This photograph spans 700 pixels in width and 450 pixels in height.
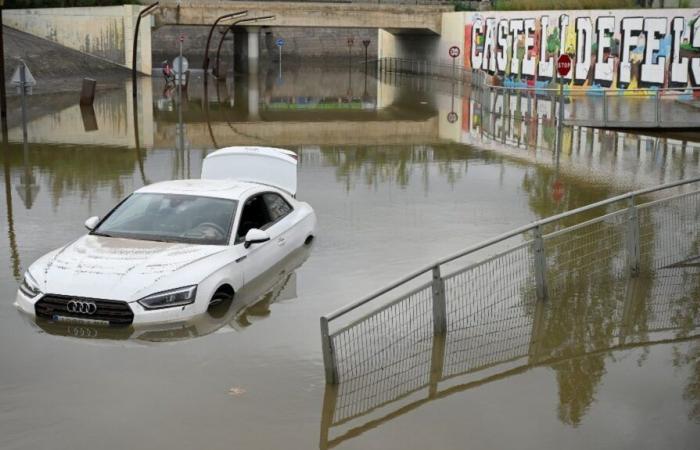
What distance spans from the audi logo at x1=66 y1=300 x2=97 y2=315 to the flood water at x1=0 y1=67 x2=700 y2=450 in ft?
0.65

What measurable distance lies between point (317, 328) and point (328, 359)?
1813 mm

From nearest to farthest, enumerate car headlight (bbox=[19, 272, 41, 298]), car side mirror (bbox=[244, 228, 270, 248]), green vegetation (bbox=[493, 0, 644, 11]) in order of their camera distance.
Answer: car headlight (bbox=[19, 272, 41, 298]) < car side mirror (bbox=[244, 228, 270, 248]) < green vegetation (bbox=[493, 0, 644, 11])

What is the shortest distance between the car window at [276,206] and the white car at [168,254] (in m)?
0.01

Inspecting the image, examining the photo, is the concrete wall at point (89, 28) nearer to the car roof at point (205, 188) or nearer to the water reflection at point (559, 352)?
the car roof at point (205, 188)

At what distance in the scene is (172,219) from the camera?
12.1 meters

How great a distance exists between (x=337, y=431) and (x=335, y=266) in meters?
5.24

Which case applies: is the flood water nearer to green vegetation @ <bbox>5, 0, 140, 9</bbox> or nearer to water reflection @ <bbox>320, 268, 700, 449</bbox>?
water reflection @ <bbox>320, 268, 700, 449</bbox>

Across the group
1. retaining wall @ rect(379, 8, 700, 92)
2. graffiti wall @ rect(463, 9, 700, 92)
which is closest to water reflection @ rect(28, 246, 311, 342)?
retaining wall @ rect(379, 8, 700, 92)

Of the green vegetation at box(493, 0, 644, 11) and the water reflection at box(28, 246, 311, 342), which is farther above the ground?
the green vegetation at box(493, 0, 644, 11)

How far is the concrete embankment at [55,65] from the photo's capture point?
148 feet

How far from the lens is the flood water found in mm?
8148

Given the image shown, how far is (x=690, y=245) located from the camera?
41.9ft

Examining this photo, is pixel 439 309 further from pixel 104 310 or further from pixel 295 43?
pixel 295 43

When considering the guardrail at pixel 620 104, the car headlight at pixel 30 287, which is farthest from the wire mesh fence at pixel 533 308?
the guardrail at pixel 620 104
